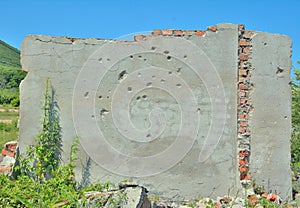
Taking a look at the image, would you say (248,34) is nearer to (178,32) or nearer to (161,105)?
(178,32)

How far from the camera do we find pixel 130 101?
4703mm

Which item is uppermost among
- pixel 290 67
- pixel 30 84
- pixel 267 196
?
pixel 290 67

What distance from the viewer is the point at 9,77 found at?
37219 mm

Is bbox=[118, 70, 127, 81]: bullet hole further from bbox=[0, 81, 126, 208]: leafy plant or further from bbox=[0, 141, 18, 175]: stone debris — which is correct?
bbox=[0, 141, 18, 175]: stone debris

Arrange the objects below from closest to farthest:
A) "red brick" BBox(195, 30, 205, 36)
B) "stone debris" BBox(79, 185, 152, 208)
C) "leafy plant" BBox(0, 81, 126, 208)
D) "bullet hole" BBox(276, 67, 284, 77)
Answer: "stone debris" BBox(79, 185, 152, 208), "leafy plant" BBox(0, 81, 126, 208), "red brick" BBox(195, 30, 205, 36), "bullet hole" BBox(276, 67, 284, 77)

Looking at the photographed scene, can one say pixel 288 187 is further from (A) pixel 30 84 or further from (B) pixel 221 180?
(A) pixel 30 84

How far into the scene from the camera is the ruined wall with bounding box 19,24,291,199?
462 cm

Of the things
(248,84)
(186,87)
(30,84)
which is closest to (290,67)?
(248,84)

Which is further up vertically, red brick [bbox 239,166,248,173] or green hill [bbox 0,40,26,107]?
green hill [bbox 0,40,26,107]

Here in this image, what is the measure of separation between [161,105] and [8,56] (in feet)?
169

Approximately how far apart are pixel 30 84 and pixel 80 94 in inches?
28.6

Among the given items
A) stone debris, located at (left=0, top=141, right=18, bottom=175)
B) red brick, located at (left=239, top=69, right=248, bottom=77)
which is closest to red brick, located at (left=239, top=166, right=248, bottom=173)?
red brick, located at (left=239, top=69, right=248, bottom=77)

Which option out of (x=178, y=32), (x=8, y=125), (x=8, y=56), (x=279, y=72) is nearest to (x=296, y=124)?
(x=279, y=72)

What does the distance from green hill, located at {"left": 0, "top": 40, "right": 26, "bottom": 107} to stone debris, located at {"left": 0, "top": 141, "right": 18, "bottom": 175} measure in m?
4.13
